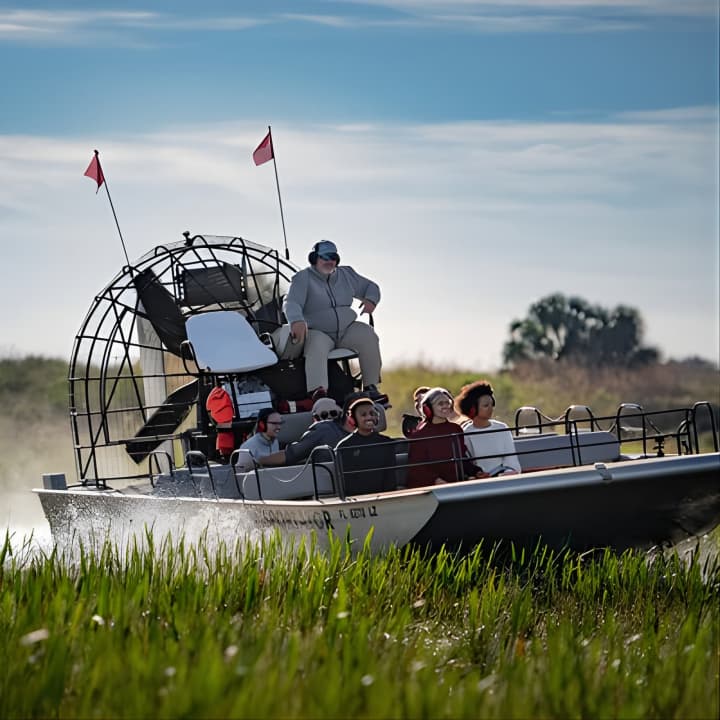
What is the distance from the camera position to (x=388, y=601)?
869cm

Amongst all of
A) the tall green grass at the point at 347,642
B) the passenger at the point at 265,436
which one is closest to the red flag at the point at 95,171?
the passenger at the point at 265,436

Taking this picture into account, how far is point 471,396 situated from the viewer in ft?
37.0

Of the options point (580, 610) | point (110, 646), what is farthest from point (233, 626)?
point (580, 610)

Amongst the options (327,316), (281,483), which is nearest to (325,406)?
(281,483)

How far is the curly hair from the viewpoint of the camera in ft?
37.0

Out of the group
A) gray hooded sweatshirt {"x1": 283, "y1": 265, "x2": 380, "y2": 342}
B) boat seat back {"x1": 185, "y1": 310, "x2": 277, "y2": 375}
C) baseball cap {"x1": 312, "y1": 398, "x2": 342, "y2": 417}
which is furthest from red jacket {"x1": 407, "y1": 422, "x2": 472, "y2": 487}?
gray hooded sweatshirt {"x1": 283, "y1": 265, "x2": 380, "y2": 342}

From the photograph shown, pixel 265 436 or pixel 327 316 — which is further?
pixel 327 316

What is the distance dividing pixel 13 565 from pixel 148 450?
261 inches

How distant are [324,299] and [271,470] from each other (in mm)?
2981

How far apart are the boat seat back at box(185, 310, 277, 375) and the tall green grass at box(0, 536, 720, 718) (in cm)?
417

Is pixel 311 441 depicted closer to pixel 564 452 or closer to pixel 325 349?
pixel 325 349

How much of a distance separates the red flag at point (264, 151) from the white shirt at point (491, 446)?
6302mm

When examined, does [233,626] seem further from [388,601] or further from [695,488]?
[695,488]

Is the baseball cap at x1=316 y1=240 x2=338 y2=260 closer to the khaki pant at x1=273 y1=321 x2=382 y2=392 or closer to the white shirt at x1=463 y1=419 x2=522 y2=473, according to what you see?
the khaki pant at x1=273 y1=321 x2=382 y2=392
